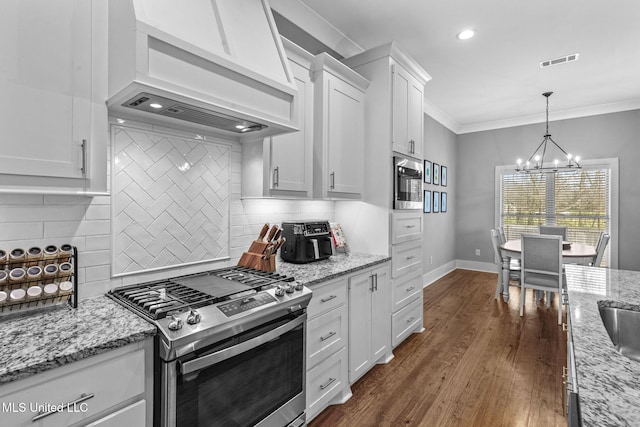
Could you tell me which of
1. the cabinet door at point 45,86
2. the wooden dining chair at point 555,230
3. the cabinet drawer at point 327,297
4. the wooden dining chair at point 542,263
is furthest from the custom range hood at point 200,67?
the wooden dining chair at point 555,230

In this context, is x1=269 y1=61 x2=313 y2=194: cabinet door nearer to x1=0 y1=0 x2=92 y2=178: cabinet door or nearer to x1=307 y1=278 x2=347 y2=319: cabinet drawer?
x1=307 y1=278 x2=347 y2=319: cabinet drawer

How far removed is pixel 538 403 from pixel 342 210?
2.04m

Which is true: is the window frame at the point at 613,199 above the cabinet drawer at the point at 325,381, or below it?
above

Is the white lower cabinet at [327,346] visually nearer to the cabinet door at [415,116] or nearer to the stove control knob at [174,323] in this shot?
the stove control knob at [174,323]

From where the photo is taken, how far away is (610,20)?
2.91 m

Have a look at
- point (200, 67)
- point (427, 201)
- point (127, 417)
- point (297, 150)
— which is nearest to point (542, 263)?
point (427, 201)

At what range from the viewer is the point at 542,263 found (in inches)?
151

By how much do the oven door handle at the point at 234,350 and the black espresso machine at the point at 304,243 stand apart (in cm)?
74

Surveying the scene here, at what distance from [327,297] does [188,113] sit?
132 centimetres

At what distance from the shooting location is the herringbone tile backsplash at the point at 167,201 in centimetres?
171

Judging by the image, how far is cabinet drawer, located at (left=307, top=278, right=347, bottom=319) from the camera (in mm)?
1946

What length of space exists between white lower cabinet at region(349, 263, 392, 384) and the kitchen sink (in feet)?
4.42

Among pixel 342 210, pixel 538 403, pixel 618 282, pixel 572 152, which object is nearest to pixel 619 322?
pixel 618 282

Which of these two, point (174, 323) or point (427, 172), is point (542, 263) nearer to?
point (427, 172)
